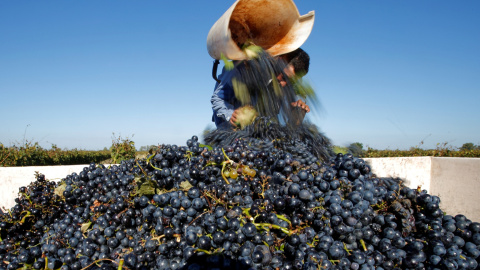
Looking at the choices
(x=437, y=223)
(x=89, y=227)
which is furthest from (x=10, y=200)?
(x=437, y=223)

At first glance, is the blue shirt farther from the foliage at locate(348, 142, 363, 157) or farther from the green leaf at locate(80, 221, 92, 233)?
the green leaf at locate(80, 221, 92, 233)

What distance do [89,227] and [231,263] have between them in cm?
97

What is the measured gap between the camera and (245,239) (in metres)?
1.27

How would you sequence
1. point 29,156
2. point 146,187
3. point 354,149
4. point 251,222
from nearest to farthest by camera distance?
point 251,222
point 146,187
point 354,149
point 29,156

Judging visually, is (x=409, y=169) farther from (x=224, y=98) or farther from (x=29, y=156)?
(x=29, y=156)

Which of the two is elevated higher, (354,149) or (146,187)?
(354,149)

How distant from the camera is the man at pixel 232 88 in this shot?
8.91 feet

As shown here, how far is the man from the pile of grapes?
100cm

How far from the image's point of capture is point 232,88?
2.99m

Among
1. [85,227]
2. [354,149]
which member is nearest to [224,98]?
[354,149]

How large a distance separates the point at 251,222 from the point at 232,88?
190cm

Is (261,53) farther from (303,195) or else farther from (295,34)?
(303,195)

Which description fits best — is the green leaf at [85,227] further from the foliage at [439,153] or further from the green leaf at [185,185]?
the foliage at [439,153]

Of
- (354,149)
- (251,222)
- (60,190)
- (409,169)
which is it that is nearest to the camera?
(251,222)
